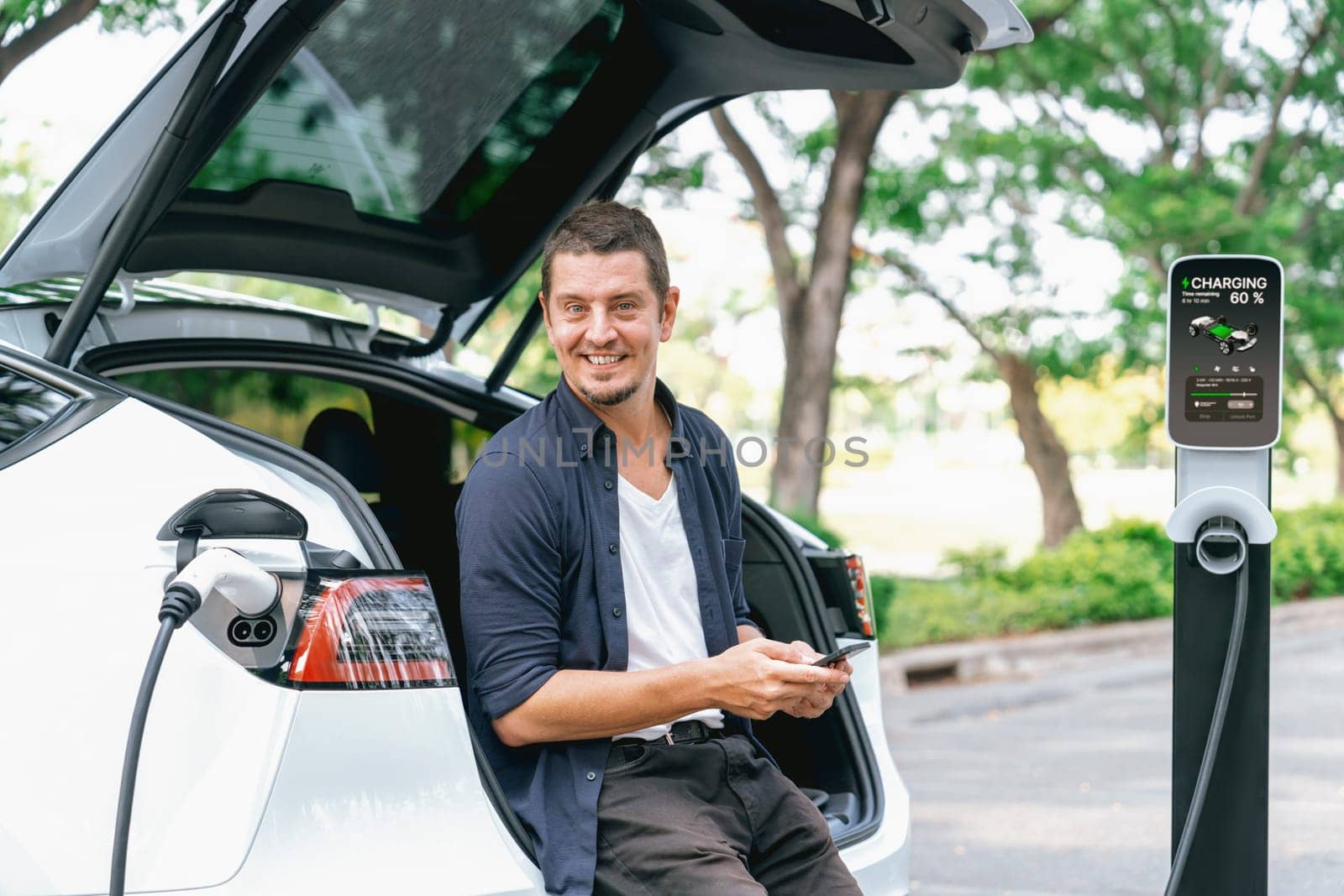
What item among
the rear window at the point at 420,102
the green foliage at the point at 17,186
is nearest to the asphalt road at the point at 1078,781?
the rear window at the point at 420,102

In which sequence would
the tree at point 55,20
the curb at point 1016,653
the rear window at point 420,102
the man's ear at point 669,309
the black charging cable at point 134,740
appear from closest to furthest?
the black charging cable at point 134,740, the man's ear at point 669,309, the rear window at point 420,102, the tree at point 55,20, the curb at point 1016,653

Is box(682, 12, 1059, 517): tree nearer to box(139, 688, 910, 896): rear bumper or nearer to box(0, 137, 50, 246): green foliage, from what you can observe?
box(0, 137, 50, 246): green foliage

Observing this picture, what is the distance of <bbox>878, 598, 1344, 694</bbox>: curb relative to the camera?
9109mm

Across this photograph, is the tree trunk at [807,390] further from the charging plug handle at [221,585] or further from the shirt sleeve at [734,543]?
the charging plug handle at [221,585]

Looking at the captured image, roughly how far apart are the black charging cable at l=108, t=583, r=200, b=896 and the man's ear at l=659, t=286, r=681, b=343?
101 centimetres

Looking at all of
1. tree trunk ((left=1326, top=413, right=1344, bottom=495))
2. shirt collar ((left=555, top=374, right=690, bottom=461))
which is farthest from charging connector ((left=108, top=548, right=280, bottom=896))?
tree trunk ((left=1326, top=413, right=1344, bottom=495))

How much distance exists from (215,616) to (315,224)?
60.2 inches

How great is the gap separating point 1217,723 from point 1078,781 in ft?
11.2

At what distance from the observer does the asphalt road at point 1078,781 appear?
185 inches

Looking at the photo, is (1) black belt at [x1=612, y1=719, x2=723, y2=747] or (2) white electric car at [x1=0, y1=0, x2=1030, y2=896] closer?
(2) white electric car at [x1=0, y1=0, x2=1030, y2=896]

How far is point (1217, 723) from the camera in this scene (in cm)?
288

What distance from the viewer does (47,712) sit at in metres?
1.78

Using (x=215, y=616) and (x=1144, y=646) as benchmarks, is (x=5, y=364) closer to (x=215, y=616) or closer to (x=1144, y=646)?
(x=215, y=616)

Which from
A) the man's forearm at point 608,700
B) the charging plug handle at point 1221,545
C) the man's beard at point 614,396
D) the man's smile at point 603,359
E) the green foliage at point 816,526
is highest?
the man's smile at point 603,359
